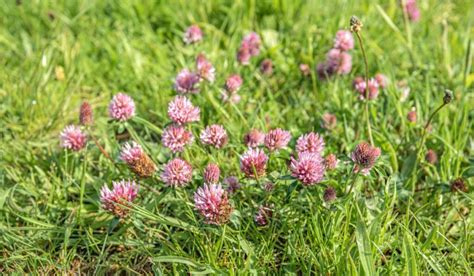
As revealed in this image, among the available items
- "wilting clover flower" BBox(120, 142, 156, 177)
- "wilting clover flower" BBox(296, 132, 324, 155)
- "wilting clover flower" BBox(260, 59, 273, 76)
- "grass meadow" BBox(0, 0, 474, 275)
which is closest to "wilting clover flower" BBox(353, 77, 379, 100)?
"grass meadow" BBox(0, 0, 474, 275)

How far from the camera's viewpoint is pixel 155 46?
350 cm

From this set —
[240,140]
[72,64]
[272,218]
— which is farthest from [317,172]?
[72,64]

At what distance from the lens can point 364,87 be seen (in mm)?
2732

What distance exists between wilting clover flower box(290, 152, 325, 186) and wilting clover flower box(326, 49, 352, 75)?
3.31 ft

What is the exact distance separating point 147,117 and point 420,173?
128cm

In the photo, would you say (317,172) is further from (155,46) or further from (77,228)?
(155,46)

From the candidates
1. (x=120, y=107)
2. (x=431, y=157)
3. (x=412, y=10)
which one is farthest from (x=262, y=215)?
(x=412, y=10)

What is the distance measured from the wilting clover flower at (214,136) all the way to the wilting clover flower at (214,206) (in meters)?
0.34

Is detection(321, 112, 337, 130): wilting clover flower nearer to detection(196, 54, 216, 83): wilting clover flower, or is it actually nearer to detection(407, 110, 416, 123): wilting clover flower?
detection(407, 110, 416, 123): wilting clover flower

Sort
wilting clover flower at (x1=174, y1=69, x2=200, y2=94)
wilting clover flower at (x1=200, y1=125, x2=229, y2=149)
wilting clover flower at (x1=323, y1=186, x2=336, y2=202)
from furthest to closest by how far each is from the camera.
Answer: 1. wilting clover flower at (x1=174, y1=69, x2=200, y2=94)
2. wilting clover flower at (x1=200, y1=125, x2=229, y2=149)
3. wilting clover flower at (x1=323, y1=186, x2=336, y2=202)

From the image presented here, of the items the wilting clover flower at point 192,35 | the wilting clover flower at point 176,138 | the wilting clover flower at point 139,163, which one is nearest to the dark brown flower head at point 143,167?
the wilting clover flower at point 139,163

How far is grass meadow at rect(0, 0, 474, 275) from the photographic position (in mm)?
2059

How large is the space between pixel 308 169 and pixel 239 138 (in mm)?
667

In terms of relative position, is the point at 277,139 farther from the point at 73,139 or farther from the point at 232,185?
the point at 73,139
